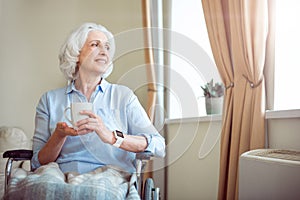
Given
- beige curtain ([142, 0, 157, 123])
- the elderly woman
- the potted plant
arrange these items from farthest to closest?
beige curtain ([142, 0, 157, 123]) < the potted plant < the elderly woman

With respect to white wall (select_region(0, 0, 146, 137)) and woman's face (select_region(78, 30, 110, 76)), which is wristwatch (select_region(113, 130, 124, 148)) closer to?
woman's face (select_region(78, 30, 110, 76))

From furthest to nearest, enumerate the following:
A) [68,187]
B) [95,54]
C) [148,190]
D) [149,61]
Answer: [149,61]
[95,54]
[148,190]
[68,187]

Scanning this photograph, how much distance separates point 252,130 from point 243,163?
26 centimetres

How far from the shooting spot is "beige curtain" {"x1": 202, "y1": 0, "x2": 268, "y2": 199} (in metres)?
1.48

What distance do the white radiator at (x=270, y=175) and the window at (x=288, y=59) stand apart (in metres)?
0.38

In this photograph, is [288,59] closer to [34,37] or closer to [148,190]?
[148,190]

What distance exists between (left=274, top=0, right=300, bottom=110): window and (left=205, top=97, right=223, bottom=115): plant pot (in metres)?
Result: 0.49

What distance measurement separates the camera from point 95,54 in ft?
5.00

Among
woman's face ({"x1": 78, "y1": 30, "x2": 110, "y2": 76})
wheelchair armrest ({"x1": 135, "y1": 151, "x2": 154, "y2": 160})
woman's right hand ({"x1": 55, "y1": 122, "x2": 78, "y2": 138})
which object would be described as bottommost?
wheelchair armrest ({"x1": 135, "y1": 151, "x2": 154, "y2": 160})

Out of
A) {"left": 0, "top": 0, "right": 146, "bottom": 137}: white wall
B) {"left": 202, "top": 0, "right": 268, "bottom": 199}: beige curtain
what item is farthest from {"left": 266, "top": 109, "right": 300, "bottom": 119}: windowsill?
{"left": 0, "top": 0, "right": 146, "bottom": 137}: white wall

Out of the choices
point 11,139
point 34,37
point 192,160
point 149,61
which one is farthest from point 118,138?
point 34,37

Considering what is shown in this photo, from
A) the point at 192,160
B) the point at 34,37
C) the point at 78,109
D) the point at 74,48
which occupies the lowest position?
the point at 192,160

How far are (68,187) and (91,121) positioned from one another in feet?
0.93

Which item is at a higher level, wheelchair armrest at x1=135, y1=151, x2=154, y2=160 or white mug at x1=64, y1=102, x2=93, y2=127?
white mug at x1=64, y1=102, x2=93, y2=127
